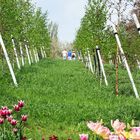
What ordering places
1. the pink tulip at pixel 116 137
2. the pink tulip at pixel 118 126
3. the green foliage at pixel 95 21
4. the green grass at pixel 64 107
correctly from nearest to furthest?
the pink tulip at pixel 116 137
the pink tulip at pixel 118 126
the green grass at pixel 64 107
the green foliage at pixel 95 21

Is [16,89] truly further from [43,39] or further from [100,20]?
[43,39]

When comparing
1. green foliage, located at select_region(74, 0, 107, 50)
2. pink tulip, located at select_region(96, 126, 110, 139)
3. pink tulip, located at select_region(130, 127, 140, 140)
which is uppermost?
green foliage, located at select_region(74, 0, 107, 50)

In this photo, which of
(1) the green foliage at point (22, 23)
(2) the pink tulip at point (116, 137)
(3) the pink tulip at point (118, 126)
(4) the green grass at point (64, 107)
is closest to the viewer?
(2) the pink tulip at point (116, 137)

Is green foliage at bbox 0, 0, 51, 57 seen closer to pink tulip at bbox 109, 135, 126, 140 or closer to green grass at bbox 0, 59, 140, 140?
green grass at bbox 0, 59, 140, 140

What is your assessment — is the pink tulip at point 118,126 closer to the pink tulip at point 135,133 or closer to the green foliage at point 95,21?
the pink tulip at point 135,133

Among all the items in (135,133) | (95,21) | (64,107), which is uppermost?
(95,21)

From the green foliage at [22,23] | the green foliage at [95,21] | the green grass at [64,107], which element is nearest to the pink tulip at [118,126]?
the green grass at [64,107]

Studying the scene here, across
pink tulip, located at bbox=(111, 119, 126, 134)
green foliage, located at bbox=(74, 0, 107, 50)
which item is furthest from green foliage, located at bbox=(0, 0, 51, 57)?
pink tulip, located at bbox=(111, 119, 126, 134)

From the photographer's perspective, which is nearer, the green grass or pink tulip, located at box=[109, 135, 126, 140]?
pink tulip, located at box=[109, 135, 126, 140]

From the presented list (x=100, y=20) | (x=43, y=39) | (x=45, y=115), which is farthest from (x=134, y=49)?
(x=43, y=39)

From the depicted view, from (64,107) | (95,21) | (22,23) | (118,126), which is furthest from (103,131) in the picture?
(22,23)

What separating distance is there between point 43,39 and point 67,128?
42255 mm

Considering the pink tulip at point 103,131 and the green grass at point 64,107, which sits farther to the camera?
the green grass at point 64,107

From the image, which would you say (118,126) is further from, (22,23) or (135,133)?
(22,23)
